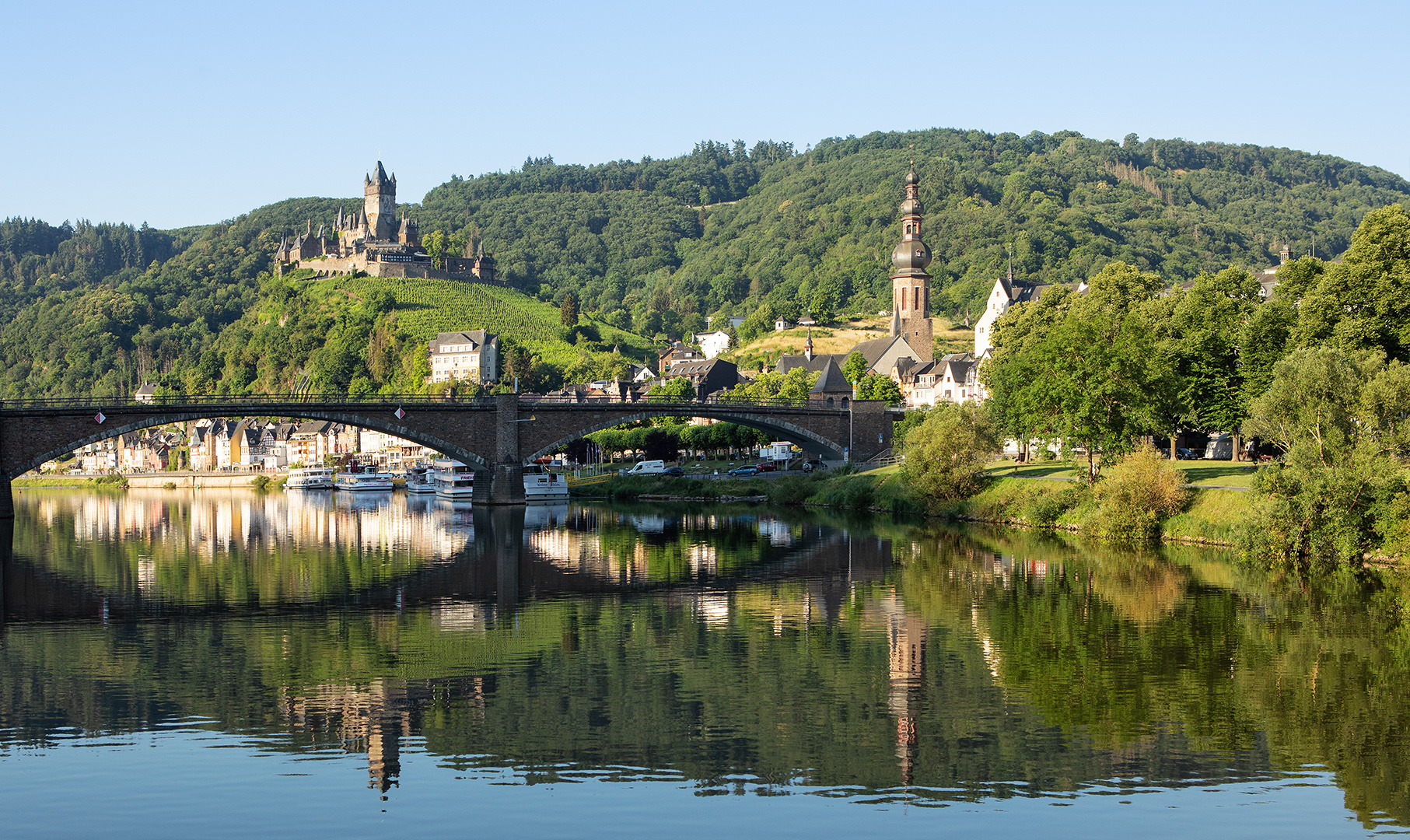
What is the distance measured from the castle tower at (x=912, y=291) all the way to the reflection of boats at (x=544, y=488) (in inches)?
2653

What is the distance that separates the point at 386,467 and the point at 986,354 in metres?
67.6

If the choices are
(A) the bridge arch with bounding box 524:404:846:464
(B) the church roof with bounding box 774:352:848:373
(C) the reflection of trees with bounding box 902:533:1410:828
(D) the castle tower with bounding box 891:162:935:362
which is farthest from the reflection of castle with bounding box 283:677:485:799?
(D) the castle tower with bounding box 891:162:935:362

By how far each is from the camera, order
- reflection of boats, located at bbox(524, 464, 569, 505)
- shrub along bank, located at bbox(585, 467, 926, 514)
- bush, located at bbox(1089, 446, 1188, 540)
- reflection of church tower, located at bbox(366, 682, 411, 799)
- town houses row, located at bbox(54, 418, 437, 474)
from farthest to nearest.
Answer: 1. town houses row, located at bbox(54, 418, 437, 474)
2. reflection of boats, located at bbox(524, 464, 569, 505)
3. shrub along bank, located at bbox(585, 467, 926, 514)
4. bush, located at bbox(1089, 446, 1188, 540)
5. reflection of church tower, located at bbox(366, 682, 411, 799)

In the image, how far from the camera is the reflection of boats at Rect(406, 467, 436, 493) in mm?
110250

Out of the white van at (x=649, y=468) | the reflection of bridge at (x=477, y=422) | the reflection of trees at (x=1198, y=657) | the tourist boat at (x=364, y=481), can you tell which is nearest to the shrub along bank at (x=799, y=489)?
the white van at (x=649, y=468)

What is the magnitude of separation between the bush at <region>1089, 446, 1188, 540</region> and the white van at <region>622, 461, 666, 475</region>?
48773 mm

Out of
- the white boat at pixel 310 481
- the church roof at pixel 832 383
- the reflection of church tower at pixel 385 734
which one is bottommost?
the white boat at pixel 310 481

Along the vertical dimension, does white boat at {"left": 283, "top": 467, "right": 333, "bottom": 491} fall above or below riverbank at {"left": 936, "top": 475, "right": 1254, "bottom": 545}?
below

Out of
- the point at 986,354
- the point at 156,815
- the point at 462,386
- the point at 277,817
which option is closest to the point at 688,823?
the point at 277,817

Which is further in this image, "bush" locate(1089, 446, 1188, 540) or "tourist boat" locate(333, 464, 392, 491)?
"tourist boat" locate(333, 464, 392, 491)

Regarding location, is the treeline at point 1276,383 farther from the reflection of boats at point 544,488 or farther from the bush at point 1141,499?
the reflection of boats at point 544,488

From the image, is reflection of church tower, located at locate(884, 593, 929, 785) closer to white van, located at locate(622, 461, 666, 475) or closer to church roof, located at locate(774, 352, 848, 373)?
white van, located at locate(622, 461, 666, 475)

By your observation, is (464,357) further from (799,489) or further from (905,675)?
(905,675)

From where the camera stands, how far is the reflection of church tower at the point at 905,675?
21484 millimetres
